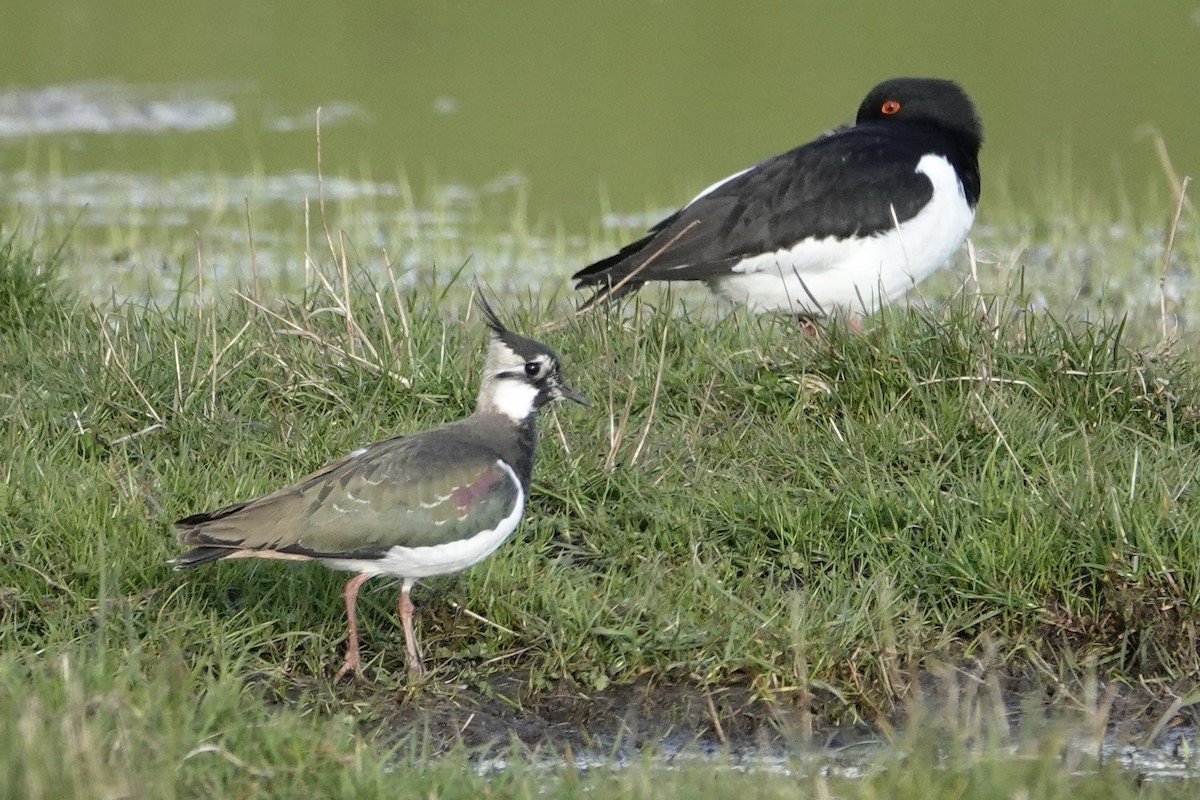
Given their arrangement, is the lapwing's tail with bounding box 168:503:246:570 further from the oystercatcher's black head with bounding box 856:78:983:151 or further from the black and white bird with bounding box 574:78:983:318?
the oystercatcher's black head with bounding box 856:78:983:151

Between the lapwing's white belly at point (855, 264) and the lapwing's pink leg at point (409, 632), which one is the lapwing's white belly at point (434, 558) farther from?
the lapwing's white belly at point (855, 264)

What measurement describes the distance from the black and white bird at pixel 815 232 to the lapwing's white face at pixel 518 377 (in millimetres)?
1498

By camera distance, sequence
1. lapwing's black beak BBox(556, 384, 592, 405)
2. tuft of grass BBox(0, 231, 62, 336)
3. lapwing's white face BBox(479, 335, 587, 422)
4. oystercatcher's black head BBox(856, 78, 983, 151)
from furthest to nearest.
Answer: oystercatcher's black head BBox(856, 78, 983, 151), tuft of grass BBox(0, 231, 62, 336), lapwing's black beak BBox(556, 384, 592, 405), lapwing's white face BBox(479, 335, 587, 422)

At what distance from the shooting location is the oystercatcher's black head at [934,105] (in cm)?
704

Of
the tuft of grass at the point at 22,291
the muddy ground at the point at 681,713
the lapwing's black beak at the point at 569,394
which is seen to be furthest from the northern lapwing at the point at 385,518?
the tuft of grass at the point at 22,291

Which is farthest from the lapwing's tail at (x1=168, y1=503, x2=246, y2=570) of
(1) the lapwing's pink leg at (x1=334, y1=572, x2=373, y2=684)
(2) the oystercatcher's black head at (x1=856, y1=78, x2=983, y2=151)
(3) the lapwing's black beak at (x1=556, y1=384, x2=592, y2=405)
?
(2) the oystercatcher's black head at (x1=856, y1=78, x2=983, y2=151)

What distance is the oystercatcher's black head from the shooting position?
704 centimetres

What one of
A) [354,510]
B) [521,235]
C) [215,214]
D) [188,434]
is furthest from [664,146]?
[354,510]

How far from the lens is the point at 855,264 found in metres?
6.44

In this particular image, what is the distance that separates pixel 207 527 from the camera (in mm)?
4188

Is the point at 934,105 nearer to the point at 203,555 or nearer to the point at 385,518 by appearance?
the point at 385,518

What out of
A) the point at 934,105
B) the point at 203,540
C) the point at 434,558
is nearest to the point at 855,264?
the point at 934,105

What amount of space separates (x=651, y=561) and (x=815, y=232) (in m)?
2.06

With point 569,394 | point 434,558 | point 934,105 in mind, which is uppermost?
point 934,105
